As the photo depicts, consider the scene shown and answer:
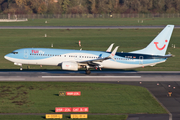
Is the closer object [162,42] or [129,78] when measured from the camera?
[129,78]

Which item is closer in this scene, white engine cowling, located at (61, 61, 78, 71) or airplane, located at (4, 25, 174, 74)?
white engine cowling, located at (61, 61, 78, 71)

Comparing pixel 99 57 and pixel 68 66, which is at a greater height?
pixel 99 57

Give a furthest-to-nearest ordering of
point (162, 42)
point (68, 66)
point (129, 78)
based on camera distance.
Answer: point (162, 42)
point (129, 78)
point (68, 66)

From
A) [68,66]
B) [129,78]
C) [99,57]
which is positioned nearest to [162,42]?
[129,78]

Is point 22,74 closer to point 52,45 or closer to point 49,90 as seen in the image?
point 49,90

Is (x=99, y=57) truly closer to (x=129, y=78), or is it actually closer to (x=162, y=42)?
(x=129, y=78)

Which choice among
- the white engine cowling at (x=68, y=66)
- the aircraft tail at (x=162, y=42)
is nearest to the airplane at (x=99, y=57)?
the aircraft tail at (x=162, y=42)

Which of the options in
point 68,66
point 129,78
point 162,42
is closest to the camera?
point 68,66

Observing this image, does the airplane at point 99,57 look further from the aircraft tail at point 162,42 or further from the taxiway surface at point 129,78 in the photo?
the taxiway surface at point 129,78

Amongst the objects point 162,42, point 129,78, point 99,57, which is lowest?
point 129,78

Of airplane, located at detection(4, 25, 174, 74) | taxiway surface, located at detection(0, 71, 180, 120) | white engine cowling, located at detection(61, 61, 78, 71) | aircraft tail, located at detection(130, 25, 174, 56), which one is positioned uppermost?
aircraft tail, located at detection(130, 25, 174, 56)

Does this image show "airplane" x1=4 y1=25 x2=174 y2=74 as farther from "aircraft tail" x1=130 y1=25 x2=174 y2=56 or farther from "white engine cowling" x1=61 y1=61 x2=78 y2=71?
"white engine cowling" x1=61 y1=61 x2=78 y2=71

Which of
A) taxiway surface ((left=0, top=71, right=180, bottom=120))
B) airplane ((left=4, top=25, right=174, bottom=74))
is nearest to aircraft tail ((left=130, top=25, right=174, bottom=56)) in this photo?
airplane ((left=4, top=25, right=174, bottom=74))

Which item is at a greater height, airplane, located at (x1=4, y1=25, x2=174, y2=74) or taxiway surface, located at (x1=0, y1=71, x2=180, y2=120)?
airplane, located at (x1=4, y1=25, x2=174, y2=74)
